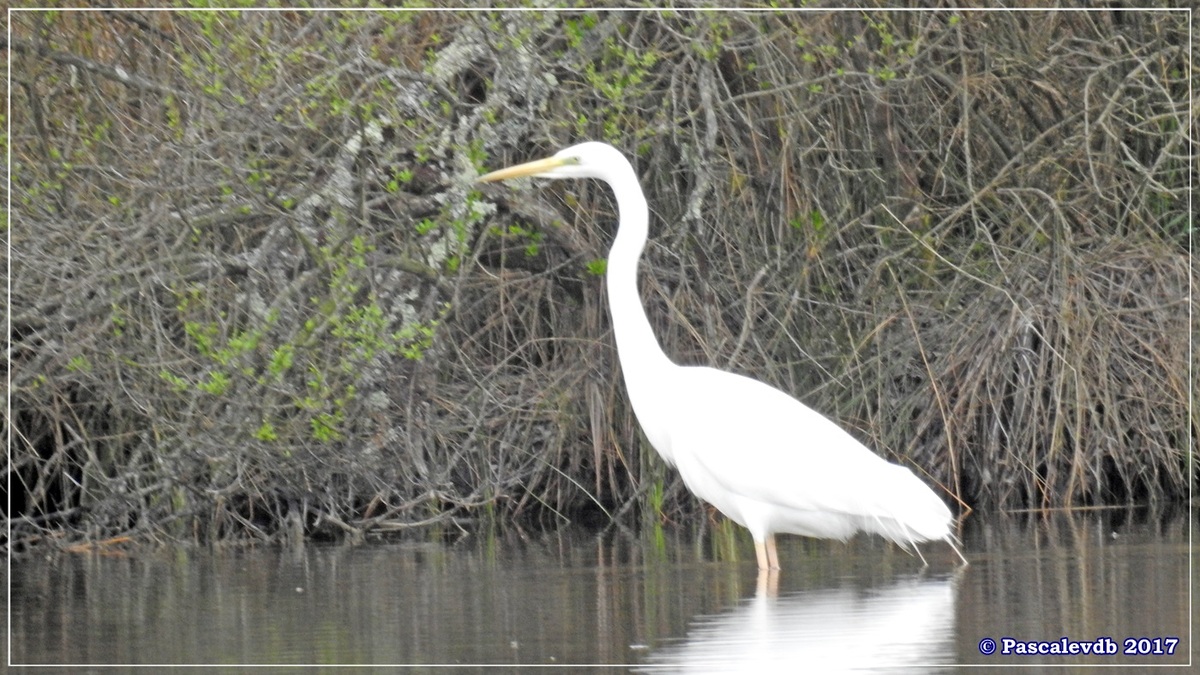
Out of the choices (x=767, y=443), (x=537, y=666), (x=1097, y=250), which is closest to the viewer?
(x=537, y=666)

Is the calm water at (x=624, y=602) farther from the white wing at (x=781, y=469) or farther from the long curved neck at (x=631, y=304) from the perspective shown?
the long curved neck at (x=631, y=304)

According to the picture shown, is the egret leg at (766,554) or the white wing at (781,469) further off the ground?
the white wing at (781,469)

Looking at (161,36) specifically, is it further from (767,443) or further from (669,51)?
(767,443)

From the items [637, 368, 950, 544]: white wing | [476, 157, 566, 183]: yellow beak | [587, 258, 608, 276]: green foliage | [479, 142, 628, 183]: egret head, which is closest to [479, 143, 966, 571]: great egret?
[637, 368, 950, 544]: white wing

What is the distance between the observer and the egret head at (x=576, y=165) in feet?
21.6

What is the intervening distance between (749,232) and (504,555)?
2428 millimetres

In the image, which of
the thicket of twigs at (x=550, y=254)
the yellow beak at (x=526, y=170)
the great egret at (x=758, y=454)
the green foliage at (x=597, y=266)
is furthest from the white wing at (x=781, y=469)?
the green foliage at (x=597, y=266)

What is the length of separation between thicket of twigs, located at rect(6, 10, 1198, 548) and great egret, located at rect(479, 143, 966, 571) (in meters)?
0.90

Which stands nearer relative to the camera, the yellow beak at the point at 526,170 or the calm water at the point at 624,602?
the calm water at the point at 624,602

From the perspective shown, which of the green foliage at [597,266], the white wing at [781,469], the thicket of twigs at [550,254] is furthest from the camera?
the green foliage at [597,266]

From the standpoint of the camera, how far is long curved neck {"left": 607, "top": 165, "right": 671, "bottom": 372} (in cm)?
644

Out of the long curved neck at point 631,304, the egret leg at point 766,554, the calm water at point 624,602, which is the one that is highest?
the long curved neck at point 631,304

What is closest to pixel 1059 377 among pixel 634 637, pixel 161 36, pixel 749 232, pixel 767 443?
pixel 749 232

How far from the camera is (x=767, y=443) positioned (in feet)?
20.0
